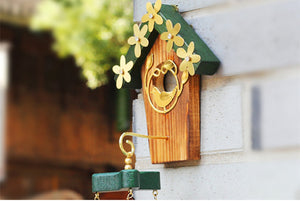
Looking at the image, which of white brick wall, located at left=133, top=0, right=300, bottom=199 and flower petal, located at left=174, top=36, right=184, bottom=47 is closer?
white brick wall, located at left=133, top=0, right=300, bottom=199

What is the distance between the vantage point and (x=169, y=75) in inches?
36.8

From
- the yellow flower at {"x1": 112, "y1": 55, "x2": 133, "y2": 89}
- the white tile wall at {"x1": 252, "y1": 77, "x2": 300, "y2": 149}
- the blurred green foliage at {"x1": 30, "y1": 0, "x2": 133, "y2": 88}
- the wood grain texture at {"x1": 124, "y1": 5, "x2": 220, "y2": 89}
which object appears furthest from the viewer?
the blurred green foliage at {"x1": 30, "y1": 0, "x2": 133, "y2": 88}

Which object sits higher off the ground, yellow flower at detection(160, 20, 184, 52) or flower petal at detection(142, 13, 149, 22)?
flower petal at detection(142, 13, 149, 22)

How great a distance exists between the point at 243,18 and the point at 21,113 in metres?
3.23

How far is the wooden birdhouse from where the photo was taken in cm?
86

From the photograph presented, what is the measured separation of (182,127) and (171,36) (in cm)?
14

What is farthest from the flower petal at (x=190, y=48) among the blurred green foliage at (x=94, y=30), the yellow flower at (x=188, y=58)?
the blurred green foliage at (x=94, y=30)

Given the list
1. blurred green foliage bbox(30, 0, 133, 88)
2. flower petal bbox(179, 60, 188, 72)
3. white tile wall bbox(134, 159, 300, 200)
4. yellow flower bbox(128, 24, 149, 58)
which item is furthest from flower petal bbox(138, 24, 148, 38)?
blurred green foliage bbox(30, 0, 133, 88)

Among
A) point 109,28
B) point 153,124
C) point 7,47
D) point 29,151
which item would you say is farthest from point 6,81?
point 153,124

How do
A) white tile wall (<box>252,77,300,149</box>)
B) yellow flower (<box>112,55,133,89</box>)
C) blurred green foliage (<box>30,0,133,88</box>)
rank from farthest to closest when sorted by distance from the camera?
1. blurred green foliage (<box>30,0,133,88</box>)
2. yellow flower (<box>112,55,133,89</box>)
3. white tile wall (<box>252,77,300,149</box>)

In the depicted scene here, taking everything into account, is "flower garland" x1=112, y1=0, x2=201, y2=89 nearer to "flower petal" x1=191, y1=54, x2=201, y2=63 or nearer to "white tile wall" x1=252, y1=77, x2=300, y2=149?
"flower petal" x1=191, y1=54, x2=201, y2=63

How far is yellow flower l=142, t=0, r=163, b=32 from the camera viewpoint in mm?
904

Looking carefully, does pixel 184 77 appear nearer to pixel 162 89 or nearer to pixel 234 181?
pixel 162 89

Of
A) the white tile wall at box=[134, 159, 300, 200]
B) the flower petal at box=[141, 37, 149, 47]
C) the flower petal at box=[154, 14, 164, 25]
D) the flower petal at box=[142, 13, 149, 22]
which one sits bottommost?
the white tile wall at box=[134, 159, 300, 200]
